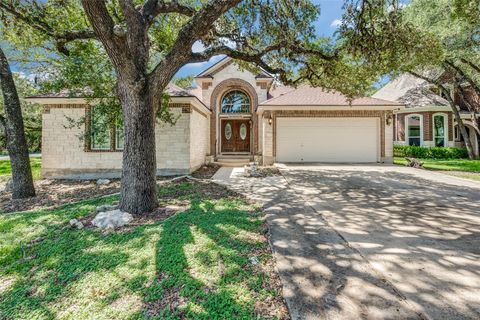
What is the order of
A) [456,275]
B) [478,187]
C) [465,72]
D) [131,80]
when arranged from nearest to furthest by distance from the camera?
[456,275] → [131,80] → [478,187] → [465,72]

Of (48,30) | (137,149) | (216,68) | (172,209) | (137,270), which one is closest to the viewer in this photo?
(137,270)

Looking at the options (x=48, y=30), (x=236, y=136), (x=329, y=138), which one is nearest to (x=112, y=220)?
(x=48, y=30)

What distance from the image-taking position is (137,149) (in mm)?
5145

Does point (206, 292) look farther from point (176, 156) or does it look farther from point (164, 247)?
point (176, 156)

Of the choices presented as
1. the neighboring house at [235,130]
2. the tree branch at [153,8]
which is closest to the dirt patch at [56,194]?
the neighboring house at [235,130]

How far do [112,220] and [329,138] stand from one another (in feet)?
42.3

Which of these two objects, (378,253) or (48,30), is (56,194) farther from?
(378,253)

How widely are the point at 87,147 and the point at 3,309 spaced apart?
32.6 ft

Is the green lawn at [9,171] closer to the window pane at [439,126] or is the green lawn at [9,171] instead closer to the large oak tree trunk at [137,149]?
the large oak tree trunk at [137,149]

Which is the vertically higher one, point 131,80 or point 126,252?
point 131,80

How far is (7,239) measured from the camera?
4.25 meters

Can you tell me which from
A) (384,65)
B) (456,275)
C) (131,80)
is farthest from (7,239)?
(384,65)

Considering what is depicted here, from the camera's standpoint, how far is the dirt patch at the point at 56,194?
6.68 meters

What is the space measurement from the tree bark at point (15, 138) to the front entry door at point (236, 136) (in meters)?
12.2
